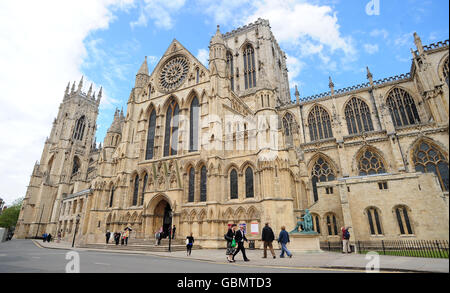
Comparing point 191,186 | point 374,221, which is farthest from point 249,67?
point 374,221

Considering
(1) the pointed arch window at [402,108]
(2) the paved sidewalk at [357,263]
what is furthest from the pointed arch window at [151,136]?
(1) the pointed arch window at [402,108]

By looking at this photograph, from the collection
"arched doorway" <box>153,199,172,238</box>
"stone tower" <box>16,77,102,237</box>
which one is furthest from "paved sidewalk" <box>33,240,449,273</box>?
"stone tower" <box>16,77,102,237</box>

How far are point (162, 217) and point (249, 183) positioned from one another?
33.4 ft

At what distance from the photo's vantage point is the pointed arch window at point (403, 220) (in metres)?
14.9

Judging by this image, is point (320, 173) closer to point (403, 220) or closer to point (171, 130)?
point (403, 220)

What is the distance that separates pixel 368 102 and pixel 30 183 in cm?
6641

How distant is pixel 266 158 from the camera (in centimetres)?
1866

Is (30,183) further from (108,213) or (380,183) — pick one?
(380,183)

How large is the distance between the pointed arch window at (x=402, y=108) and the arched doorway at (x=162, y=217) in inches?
1089

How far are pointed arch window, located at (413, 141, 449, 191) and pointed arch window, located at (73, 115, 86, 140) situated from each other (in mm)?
66285

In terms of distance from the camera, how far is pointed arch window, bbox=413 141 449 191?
21.1m

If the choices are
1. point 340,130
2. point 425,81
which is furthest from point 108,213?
point 425,81

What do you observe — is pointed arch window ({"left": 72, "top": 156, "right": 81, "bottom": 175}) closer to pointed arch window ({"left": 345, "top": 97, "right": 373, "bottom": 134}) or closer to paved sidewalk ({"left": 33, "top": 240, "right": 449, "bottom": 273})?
paved sidewalk ({"left": 33, "top": 240, "right": 449, "bottom": 273})

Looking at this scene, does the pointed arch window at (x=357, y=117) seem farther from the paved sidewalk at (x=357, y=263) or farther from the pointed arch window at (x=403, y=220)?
the paved sidewalk at (x=357, y=263)
